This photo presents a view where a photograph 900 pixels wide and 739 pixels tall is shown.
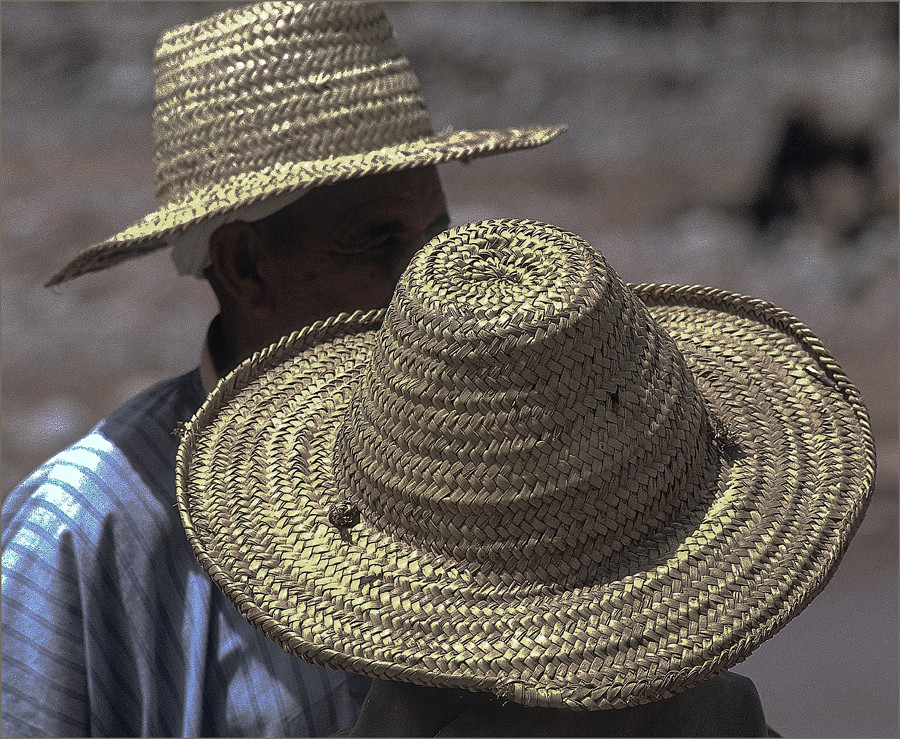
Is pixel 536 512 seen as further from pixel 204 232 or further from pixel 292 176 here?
pixel 204 232

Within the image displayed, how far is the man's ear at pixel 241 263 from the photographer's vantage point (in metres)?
2.35

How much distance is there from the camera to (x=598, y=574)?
1537 mm

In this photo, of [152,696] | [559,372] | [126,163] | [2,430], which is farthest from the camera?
[126,163]

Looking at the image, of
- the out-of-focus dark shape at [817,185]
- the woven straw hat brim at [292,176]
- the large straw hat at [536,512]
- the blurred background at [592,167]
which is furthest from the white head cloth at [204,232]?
the out-of-focus dark shape at [817,185]

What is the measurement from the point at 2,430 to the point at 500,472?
5.06 meters

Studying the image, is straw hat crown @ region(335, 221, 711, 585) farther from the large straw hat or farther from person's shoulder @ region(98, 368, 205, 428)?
person's shoulder @ region(98, 368, 205, 428)

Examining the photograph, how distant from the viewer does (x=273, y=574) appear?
5.32 ft

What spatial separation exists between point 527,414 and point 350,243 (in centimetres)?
93

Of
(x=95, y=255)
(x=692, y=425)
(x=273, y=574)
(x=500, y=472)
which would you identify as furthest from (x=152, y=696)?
(x=692, y=425)

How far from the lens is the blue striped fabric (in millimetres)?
2156

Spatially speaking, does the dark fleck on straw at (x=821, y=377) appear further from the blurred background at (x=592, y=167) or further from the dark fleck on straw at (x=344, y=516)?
the blurred background at (x=592, y=167)

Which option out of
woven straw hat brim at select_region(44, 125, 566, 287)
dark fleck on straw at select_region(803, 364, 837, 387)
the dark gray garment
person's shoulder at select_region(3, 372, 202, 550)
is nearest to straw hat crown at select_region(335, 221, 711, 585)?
the dark gray garment

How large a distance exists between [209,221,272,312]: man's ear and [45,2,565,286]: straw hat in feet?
0.31

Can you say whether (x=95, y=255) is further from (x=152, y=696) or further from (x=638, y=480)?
(x=638, y=480)
